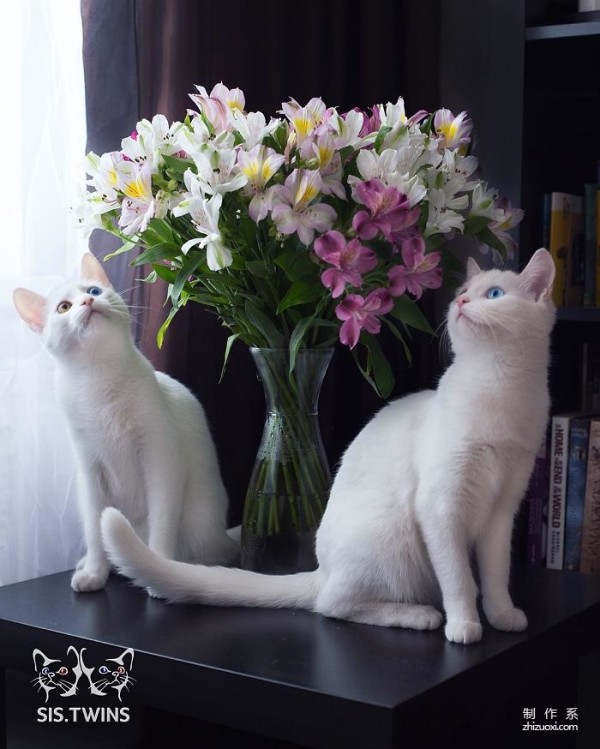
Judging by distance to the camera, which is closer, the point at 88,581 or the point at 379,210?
the point at 379,210

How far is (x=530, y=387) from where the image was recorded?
1036mm

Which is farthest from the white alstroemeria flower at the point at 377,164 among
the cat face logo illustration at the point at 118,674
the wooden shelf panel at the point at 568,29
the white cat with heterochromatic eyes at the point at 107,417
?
the wooden shelf panel at the point at 568,29

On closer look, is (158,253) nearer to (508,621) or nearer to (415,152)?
(415,152)

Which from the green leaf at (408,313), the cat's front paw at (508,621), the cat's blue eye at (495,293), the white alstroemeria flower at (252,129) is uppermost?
→ the white alstroemeria flower at (252,129)

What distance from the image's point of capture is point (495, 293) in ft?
3.45

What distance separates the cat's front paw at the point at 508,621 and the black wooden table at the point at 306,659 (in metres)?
0.01

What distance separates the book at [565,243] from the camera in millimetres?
1651

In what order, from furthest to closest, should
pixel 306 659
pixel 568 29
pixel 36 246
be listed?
pixel 568 29, pixel 36 246, pixel 306 659

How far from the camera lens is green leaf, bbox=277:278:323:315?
1105 mm

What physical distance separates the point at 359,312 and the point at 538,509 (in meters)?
0.76

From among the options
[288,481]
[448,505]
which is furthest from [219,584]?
[448,505]

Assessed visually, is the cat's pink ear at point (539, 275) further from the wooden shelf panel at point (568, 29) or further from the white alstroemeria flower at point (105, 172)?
the wooden shelf panel at point (568, 29)

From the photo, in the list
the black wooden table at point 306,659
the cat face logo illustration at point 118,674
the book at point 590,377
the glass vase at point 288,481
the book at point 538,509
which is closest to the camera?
the black wooden table at point 306,659

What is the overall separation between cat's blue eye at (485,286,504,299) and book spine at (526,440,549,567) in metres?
0.65
